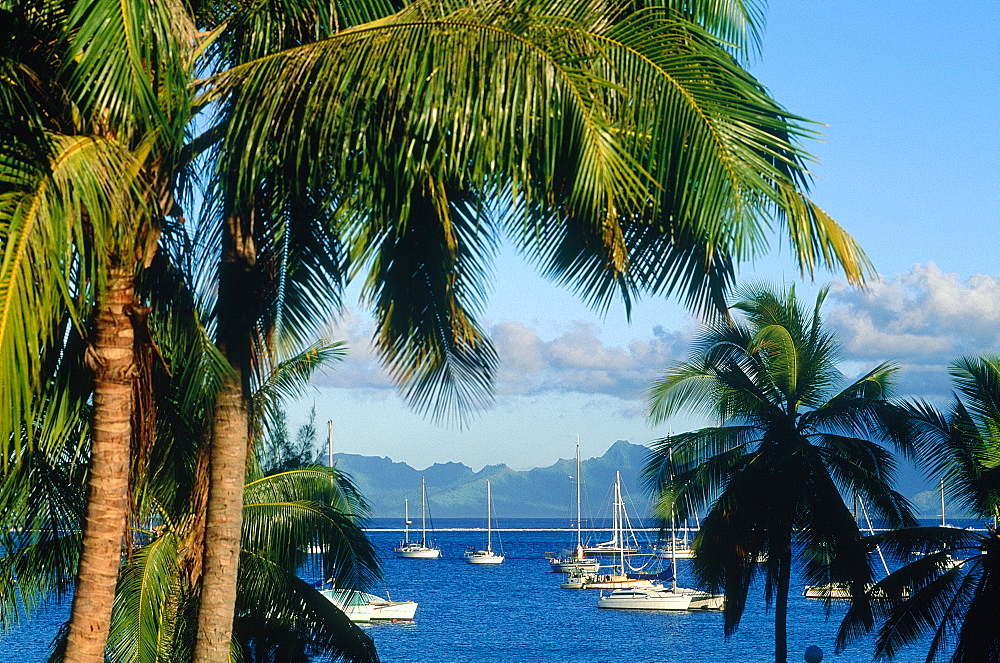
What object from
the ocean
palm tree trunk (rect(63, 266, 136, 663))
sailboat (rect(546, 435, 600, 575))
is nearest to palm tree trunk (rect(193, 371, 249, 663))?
palm tree trunk (rect(63, 266, 136, 663))

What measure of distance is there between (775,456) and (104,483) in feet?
47.3

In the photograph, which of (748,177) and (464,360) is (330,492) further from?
(748,177)

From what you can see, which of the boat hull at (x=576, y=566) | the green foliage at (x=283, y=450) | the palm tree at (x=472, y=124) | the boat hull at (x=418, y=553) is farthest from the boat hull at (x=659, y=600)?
the palm tree at (x=472, y=124)

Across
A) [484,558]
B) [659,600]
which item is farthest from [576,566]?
[659,600]

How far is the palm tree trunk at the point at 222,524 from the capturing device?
25.1 feet

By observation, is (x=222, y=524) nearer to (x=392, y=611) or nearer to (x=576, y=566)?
(x=392, y=611)

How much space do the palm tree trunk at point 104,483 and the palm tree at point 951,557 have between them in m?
12.9

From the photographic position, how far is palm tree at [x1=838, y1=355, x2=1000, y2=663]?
1611cm

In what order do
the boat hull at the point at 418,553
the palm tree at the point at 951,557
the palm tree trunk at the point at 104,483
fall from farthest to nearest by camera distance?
1. the boat hull at the point at 418,553
2. the palm tree at the point at 951,557
3. the palm tree trunk at the point at 104,483

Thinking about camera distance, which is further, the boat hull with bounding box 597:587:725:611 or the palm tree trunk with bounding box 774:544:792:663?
the boat hull with bounding box 597:587:725:611

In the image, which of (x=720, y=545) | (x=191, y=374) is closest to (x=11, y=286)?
(x=191, y=374)

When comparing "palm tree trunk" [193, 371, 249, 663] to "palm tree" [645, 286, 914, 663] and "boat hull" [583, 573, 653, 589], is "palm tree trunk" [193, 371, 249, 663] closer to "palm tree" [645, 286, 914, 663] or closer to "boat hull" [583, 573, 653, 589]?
"palm tree" [645, 286, 914, 663]

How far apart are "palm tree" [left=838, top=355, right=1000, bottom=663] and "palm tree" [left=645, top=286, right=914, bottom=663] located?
2.88 feet

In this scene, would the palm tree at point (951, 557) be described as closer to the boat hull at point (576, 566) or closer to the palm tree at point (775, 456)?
the palm tree at point (775, 456)
